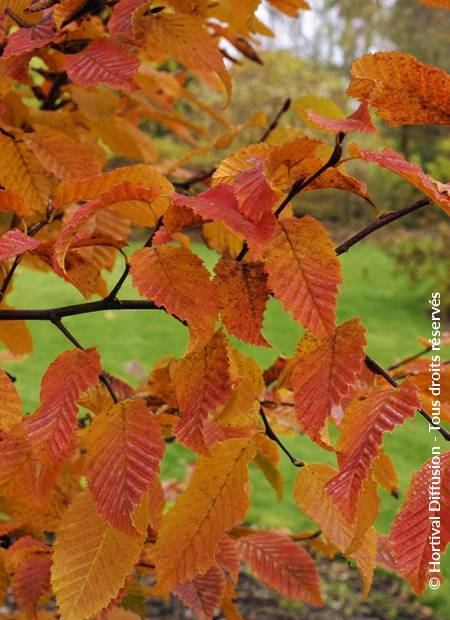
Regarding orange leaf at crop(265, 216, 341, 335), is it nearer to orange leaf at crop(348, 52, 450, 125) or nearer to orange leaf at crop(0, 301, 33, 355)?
orange leaf at crop(348, 52, 450, 125)

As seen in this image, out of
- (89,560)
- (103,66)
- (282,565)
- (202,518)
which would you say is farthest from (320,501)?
(103,66)

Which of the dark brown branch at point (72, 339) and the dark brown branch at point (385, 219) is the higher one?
the dark brown branch at point (385, 219)

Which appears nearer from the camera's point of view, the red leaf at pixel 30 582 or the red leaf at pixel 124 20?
the red leaf at pixel 124 20

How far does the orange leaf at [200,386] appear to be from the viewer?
71 cm

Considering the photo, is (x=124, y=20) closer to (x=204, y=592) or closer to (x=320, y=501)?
(x=320, y=501)

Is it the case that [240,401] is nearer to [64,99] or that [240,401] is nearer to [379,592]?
[64,99]

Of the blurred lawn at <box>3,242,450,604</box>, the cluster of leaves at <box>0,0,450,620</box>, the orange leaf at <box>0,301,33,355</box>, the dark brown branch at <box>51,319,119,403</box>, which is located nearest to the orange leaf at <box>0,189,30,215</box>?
the cluster of leaves at <box>0,0,450,620</box>

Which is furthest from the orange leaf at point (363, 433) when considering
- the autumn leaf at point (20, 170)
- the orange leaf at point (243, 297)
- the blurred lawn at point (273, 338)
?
the blurred lawn at point (273, 338)

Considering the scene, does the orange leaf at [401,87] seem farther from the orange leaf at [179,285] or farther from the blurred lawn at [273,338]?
the blurred lawn at [273,338]

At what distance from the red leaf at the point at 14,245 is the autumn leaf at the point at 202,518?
266 mm

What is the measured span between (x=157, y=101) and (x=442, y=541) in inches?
45.1

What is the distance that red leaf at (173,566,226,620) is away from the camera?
1.06 metres

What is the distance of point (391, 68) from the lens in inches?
26.0

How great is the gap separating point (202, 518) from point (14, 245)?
1.05 ft
